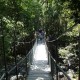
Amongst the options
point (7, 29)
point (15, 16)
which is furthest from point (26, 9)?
point (7, 29)

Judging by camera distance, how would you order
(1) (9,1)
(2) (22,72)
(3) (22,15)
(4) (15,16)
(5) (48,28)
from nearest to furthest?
(2) (22,72)
(1) (9,1)
(4) (15,16)
(3) (22,15)
(5) (48,28)

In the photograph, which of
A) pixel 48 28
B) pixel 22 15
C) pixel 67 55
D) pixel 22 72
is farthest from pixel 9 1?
pixel 48 28

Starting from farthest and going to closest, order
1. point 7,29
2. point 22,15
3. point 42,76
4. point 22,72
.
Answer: point 22,15, point 7,29, point 42,76, point 22,72

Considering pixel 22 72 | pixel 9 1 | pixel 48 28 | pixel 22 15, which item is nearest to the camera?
pixel 22 72

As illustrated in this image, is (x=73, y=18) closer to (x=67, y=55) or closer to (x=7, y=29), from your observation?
(x=67, y=55)

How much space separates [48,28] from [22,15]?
20.7 feet

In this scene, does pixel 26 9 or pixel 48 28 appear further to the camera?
pixel 48 28

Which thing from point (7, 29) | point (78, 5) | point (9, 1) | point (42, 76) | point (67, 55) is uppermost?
point (9, 1)

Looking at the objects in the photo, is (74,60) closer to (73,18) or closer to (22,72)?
(73,18)

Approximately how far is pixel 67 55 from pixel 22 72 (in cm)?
169

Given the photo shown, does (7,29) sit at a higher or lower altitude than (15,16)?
lower

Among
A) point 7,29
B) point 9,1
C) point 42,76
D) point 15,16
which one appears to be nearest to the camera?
point 42,76

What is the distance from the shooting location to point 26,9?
1064 centimetres

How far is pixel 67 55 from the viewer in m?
6.65
